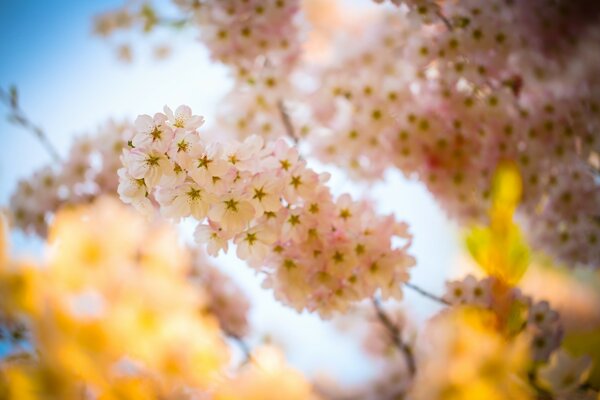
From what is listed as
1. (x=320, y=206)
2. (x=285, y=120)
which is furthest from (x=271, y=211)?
(x=285, y=120)

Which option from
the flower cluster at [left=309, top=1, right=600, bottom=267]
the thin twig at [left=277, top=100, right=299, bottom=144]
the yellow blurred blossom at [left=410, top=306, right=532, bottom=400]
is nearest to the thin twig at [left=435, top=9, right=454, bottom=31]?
the flower cluster at [left=309, top=1, right=600, bottom=267]

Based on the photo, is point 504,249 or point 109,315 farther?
point 109,315

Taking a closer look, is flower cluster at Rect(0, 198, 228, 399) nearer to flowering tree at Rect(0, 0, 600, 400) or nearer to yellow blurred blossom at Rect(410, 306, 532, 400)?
flowering tree at Rect(0, 0, 600, 400)

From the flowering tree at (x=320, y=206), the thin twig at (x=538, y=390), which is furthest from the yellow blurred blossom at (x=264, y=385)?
the thin twig at (x=538, y=390)

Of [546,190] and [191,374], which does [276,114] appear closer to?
[191,374]

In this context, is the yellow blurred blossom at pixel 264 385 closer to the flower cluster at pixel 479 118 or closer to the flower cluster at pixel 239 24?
the flower cluster at pixel 479 118

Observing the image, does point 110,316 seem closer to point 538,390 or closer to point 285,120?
point 285,120

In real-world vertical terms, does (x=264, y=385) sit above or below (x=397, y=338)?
below

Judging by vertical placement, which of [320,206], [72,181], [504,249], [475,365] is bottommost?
[475,365]
